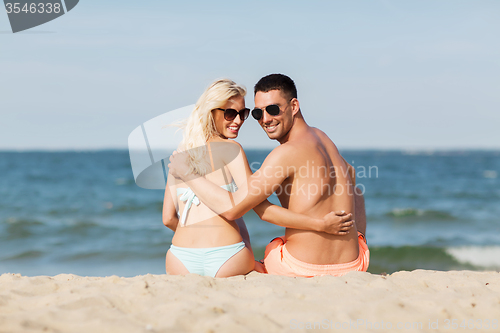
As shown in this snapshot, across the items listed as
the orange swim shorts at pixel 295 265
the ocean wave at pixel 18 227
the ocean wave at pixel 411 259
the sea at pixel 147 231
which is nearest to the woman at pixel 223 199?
the orange swim shorts at pixel 295 265

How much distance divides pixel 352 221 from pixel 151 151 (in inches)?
81.2

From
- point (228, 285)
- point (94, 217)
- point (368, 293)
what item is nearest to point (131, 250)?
point (94, 217)

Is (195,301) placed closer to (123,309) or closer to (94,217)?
(123,309)

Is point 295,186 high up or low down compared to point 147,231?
up

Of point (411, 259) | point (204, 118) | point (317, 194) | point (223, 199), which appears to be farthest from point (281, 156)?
point (411, 259)

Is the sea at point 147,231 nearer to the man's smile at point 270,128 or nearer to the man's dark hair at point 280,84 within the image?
the man's smile at point 270,128

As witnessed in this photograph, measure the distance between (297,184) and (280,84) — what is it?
923 mm

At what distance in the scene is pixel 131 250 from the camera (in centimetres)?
840

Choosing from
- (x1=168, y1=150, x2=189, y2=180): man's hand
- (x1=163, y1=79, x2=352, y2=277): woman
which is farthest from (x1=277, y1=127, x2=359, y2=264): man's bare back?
(x1=168, y1=150, x2=189, y2=180): man's hand

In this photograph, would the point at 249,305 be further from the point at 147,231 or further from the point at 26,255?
the point at 147,231

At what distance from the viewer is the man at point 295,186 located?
3.24 meters

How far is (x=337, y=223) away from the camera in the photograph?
10.8 ft

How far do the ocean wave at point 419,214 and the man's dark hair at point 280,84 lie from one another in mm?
9676

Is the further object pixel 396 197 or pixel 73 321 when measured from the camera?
pixel 396 197
